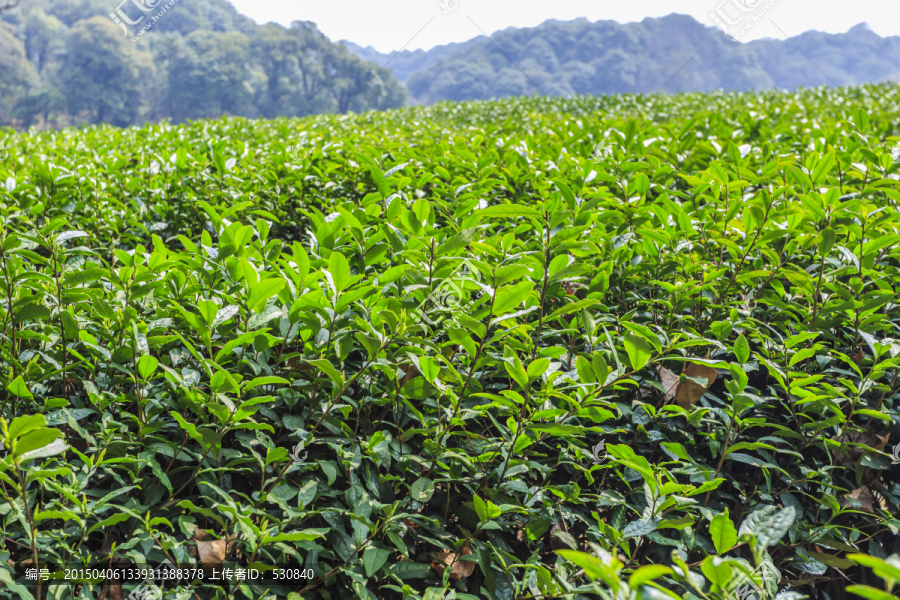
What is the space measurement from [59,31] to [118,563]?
302 ft

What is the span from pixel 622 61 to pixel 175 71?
75.6 metres

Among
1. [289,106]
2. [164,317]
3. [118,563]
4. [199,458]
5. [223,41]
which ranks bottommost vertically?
[118,563]

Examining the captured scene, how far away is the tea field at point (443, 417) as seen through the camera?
43.3 inches

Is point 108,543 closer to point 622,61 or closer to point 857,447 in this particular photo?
point 857,447

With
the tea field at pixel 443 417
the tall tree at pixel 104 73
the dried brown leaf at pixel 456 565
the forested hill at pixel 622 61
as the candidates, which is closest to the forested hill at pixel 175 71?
the tall tree at pixel 104 73

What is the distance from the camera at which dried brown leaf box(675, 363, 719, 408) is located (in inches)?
56.6

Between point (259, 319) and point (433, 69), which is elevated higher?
point (433, 69)

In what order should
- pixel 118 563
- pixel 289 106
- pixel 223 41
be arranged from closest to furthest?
pixel 118 563 < pixel 289 106 < pixel 223 41

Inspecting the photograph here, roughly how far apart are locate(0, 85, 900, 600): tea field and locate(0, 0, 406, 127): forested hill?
63738 millimetres

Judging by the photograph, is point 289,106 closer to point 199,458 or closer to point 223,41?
point 223,41

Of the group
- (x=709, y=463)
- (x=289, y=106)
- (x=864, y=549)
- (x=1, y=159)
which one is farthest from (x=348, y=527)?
(x=289, y=106)

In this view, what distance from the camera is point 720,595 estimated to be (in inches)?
30.9

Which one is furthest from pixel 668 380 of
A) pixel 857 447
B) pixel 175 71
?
pixel 175 71

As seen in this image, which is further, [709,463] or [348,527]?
[709,463]
